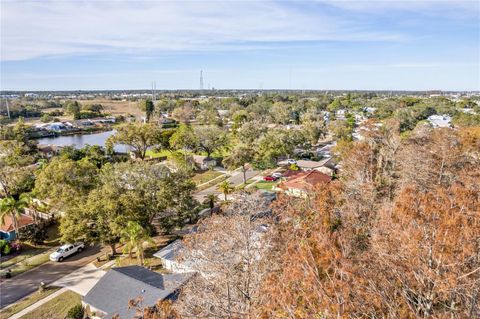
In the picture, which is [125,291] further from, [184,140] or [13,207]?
[184,140]

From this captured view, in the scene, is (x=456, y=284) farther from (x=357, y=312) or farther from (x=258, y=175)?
(x=258, y=175)

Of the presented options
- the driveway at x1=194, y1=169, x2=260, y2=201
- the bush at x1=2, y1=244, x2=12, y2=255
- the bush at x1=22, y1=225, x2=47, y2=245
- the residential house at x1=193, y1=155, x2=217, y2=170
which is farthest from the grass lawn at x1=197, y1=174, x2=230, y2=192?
the bush at x1=2, y1=244, x2=12, y2=255

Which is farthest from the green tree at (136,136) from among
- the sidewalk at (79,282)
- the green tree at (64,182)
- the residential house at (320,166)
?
the sidewalk at (79,282)

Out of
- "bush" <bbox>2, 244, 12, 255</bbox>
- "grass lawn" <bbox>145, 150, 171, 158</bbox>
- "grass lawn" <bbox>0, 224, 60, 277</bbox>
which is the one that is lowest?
"grass lawn" <bbox>0, 224, 60, 277</bbox>

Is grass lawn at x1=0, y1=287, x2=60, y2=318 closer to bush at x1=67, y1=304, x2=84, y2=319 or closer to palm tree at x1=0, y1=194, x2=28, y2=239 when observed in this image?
bush at x1=67, y1=304, x2=84, y2=319

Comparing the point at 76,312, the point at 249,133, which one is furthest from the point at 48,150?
the point at 76,312
